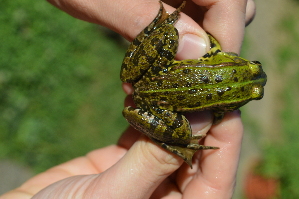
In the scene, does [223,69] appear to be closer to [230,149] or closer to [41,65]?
[230,149]

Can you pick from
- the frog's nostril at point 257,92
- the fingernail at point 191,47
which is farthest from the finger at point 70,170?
the frog's nostril at point 257,92

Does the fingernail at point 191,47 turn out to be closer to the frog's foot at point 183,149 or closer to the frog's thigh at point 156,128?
the frog's thigh at point 156,128

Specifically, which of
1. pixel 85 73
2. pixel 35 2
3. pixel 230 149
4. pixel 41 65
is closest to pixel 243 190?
pixel 230 149

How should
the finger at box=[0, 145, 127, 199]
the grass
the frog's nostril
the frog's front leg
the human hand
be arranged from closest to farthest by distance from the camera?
the human hand
the frog's front leg
the frog's nostril
the finger at box=[0, 145, 127, 199]
the grass

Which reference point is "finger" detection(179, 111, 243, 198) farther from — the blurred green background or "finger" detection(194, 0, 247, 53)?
the blurred green background

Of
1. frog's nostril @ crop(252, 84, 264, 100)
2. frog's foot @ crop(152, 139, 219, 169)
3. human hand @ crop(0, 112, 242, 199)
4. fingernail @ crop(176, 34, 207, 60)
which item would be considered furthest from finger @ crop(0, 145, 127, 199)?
frog's nostril @ crop(252, 84, 264, 100)

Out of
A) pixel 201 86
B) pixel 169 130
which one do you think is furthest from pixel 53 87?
pixel 201 86

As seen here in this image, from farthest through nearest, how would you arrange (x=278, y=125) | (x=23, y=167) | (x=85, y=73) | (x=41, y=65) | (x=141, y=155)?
(x=278, y=125), (x=85, y=73), (x=41, y=65), (x=23, y=167), (x=141, y=155)
